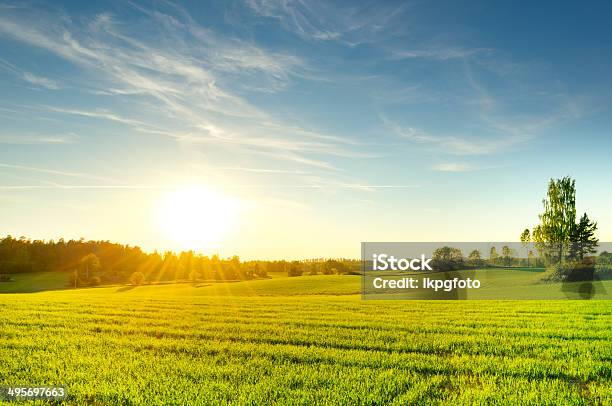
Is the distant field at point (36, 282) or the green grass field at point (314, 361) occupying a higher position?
the green grass field at point (314, 361)

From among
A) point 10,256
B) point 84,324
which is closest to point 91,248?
point 10,256

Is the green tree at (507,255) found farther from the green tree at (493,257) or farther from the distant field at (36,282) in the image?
the distant field at (36,282)

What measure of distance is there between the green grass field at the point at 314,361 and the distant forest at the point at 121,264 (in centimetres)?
9103

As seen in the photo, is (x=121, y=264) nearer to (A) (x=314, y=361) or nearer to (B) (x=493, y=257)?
(B) (x=493, y=257)

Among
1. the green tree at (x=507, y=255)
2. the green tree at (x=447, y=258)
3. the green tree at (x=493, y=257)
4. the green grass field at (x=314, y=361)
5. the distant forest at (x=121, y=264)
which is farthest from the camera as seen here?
the distant forest at (x=121, y=264)

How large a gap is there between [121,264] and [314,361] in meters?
132

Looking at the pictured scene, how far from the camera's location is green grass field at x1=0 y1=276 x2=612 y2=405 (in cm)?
876

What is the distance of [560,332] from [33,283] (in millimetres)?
109445

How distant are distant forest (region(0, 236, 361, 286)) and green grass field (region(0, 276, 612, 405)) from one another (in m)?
91.0

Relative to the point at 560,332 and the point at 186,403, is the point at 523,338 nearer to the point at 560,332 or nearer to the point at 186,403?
the point at 560,332

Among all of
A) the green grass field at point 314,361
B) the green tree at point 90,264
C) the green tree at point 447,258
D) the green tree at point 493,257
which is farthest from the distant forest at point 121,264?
the green grass field at point 314,361

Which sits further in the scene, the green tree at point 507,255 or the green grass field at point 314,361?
the green tree at point 507,255

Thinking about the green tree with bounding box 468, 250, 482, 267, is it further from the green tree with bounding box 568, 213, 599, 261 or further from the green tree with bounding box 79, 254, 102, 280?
the green tree with bounding box 79, 254, 102, 280

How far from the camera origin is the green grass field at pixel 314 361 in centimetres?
876
